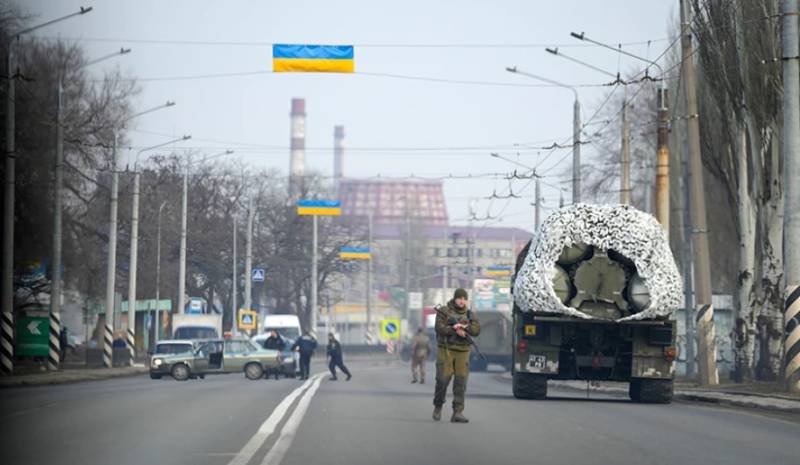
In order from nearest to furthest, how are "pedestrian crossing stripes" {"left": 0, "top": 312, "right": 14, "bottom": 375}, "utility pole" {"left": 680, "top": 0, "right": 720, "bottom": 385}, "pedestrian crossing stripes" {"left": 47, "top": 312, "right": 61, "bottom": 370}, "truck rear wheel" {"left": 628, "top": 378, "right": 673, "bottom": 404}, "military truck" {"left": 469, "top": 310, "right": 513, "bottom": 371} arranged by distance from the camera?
"truck rear wheel" {"left": 628, "top": 378, "right": 673, "bottom": 404}
"utility pole" {"left": 680, "top": 0, "right": 720, "bottom": 385}
"pedestrian crossing stripes" {"left": 0, "top": 312, "right": 14, "bottom": 375}
"pedestrian crossing stripes" {"left": 47, "top": 312, "right": 61, "bottom": 370}
"military truck" {"left": 469, "top": 310, "right": 513, "bottom": 371}

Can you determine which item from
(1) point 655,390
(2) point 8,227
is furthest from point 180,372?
(1) point 655,390

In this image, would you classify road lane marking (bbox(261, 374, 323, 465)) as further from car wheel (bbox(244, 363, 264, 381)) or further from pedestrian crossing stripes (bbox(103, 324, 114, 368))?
pedestrian crossing stripes (bbox(103, 324, 114, 368))

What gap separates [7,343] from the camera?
41.1 m

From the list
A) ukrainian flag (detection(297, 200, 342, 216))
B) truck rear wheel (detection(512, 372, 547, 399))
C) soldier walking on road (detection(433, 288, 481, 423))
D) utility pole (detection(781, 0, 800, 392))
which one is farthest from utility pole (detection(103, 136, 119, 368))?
Answer: soldier walking on road (detection(433, 288, 481, 423))

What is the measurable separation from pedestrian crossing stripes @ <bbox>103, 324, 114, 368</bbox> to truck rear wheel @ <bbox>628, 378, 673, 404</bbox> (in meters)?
31.8

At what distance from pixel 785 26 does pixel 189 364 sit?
29235 millimetres

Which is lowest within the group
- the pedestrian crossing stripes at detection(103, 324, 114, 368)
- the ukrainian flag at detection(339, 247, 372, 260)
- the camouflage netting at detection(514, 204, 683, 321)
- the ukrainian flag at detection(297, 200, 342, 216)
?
the pedestrian crossing stripes at detection(103, 324, 114, 368)

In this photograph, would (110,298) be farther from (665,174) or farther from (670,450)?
(670,450)

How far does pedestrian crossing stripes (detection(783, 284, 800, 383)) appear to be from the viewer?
27.3 metres

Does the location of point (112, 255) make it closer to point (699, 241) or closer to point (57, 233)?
point (57, 233)

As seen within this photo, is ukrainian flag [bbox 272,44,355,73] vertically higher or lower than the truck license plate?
higher

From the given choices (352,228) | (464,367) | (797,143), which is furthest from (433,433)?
(352,228)

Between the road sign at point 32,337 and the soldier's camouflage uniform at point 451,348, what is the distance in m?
27.5

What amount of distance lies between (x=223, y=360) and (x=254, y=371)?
5.57 ft
